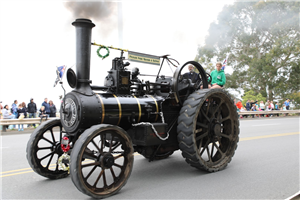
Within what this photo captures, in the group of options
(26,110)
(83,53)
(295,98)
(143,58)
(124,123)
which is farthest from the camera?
(295,98)

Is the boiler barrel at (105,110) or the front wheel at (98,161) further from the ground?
the boiler barrel at (105,110)

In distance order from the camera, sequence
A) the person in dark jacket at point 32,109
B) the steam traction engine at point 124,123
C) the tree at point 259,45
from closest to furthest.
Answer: the steam traction engine at point 124,123
the person in dark jacket at point 32,109
the tree at point 259,45

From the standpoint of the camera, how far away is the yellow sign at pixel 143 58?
4777 mm

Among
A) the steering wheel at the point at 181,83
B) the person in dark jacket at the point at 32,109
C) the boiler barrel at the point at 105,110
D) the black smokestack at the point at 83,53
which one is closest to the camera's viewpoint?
the boiler barrel at the point at 105,110

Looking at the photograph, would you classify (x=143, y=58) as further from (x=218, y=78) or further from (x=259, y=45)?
(x=259, y=45)

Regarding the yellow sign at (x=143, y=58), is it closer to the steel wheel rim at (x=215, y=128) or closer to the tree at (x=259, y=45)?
the steel wheel rim at (x=215, y=128)

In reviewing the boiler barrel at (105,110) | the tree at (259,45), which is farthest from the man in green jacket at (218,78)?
the tree at (259,45)

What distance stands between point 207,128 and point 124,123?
1.59m

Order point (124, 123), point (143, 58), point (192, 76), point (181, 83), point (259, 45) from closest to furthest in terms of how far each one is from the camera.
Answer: point (124, 123)
point (143, 58)
point (181, 83)
point (192, 76)
point (259, 45)

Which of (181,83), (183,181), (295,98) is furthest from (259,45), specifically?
(183,181)

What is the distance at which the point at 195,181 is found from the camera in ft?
14.3

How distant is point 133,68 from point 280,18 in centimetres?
2957

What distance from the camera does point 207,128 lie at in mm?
5039

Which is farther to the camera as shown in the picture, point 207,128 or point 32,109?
point 32,109
